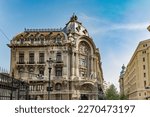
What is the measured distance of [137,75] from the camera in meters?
72.0

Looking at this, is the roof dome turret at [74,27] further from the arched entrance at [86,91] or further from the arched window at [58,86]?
the arched window at [58,86]

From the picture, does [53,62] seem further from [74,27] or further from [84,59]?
[74,27]

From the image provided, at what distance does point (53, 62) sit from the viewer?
52.5m

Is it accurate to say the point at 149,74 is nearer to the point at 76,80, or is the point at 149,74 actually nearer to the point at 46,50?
the point at 76,80

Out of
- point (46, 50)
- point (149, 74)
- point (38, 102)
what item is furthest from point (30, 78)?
point (38, 102)

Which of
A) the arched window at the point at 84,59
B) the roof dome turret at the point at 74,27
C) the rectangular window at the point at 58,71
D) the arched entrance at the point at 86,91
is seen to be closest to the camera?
the rectangular window at the point at 58,71

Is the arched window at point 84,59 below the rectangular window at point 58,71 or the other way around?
the other way around

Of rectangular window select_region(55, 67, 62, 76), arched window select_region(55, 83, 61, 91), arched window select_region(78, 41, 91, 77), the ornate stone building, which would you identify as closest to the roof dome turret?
the ornate stone building

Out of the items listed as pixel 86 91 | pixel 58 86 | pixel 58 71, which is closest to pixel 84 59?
pixel 86 91

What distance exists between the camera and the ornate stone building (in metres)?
53.4

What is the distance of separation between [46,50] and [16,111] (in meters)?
51.1

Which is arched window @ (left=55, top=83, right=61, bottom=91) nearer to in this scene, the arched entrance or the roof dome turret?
the arched entrance

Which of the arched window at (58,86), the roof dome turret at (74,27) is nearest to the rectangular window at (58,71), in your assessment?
the arched window at (58,86)

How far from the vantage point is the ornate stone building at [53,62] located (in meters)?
53.4
